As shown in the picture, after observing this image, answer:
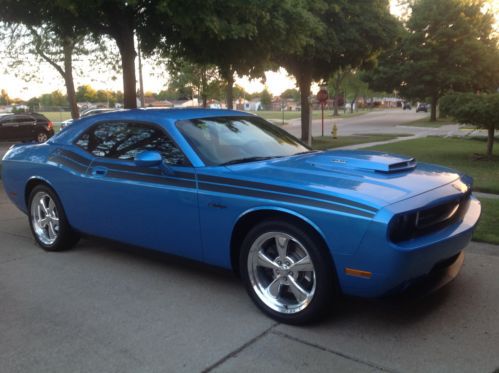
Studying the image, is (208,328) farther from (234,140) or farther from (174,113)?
(174,113)

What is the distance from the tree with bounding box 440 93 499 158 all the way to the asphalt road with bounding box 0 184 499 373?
26.6 ft

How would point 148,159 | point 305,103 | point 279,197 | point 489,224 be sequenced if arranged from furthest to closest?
point 305,103 < point 489,224 < point 148,159 < point 279,197

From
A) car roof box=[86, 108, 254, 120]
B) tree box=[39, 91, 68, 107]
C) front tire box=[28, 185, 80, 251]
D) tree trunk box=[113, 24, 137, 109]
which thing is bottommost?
tree box=[39, 91, 68, 107]

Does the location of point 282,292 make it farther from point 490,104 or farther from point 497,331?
point 490,104

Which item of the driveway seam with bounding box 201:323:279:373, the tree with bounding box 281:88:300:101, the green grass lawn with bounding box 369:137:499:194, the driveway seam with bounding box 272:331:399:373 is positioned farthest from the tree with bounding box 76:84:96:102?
the driveway seam with bounding box 272:331:399:373

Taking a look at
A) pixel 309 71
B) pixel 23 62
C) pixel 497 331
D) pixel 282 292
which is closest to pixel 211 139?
pixel 282 292

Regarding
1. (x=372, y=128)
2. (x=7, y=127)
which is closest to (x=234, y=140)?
(x=7, y=127)

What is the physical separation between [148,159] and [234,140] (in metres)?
0.79

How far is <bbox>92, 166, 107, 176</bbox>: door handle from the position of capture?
478cm

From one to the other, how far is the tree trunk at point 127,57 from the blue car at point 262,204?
575 centimetres

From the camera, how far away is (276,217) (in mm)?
3633

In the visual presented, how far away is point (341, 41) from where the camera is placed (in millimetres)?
17984

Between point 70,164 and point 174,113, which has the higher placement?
point 174,113

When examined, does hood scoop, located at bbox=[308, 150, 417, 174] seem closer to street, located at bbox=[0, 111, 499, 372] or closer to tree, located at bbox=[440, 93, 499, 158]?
street, located at bbox=[0, 111, 499, 372]
